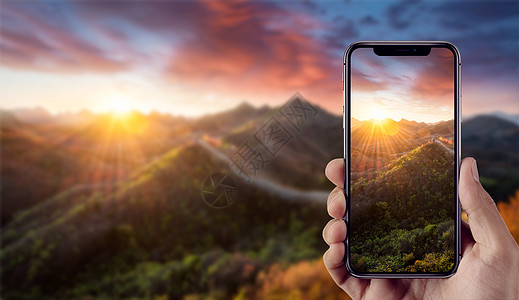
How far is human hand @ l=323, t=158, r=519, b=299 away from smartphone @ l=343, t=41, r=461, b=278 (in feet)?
0.09

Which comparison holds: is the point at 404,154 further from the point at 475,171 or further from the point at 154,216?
the point at 154,216

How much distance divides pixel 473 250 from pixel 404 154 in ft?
1.02

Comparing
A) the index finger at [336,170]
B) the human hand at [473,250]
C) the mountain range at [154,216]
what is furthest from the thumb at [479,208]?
the mountain range at [154,216]

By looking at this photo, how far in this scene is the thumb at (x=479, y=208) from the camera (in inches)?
31.6

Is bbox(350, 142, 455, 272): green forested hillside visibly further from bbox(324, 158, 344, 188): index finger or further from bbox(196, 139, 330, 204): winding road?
bbox(196, 139, 330, 204): winding road

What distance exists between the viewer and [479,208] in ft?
2.67

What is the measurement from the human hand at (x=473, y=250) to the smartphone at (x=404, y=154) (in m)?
0.03

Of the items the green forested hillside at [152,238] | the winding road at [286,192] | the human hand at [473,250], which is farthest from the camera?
the winding road at [286,192]

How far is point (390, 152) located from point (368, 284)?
396 millimetres

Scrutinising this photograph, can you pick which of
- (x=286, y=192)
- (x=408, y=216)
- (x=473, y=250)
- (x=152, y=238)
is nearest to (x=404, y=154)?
(x=408, y=216)

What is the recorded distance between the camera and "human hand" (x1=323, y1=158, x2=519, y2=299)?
80 cm

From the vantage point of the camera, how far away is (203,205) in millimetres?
5199

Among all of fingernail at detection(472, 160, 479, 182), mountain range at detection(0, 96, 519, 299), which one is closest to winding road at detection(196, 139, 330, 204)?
mountain range at detection(0, 96, 519, 299)

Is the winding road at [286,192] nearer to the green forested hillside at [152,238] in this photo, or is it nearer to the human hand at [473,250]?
the green forested hillside at [152,238]
